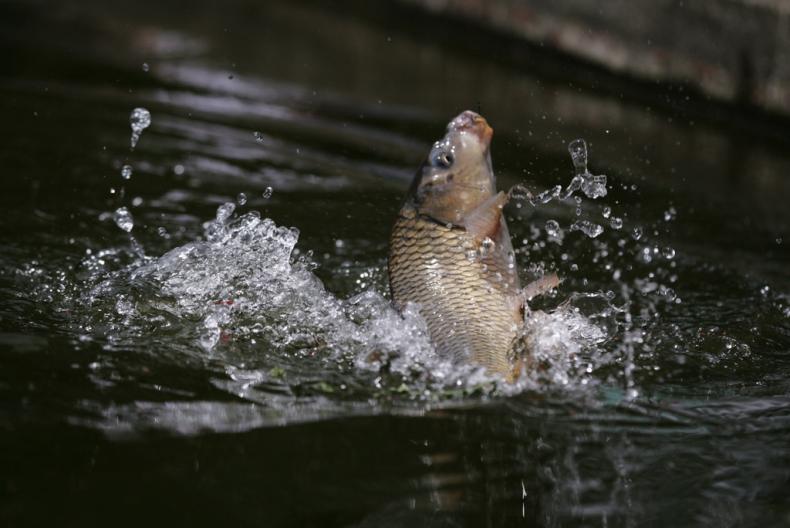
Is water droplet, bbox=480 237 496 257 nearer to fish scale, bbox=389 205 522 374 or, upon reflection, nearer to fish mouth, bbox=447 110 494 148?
fish scale, bbox=389 205 522 374

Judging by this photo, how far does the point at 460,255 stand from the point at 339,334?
650 millimetres

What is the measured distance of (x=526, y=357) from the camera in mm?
3170

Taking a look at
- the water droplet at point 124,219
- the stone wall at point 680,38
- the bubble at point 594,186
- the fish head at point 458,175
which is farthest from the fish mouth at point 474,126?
the stone wall at point 680,38

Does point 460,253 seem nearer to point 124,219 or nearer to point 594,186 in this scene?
point 594,186

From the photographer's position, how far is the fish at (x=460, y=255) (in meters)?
3.04

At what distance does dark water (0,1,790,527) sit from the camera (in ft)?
8.74

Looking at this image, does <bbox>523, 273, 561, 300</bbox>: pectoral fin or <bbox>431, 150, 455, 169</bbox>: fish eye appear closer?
<bbox>431, 150, 455, 169</bbox>: fish eye

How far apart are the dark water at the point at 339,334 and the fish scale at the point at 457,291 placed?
3.3 inches

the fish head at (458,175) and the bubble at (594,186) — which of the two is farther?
the bubble at (594,186)

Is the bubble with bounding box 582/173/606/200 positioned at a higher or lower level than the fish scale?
higher

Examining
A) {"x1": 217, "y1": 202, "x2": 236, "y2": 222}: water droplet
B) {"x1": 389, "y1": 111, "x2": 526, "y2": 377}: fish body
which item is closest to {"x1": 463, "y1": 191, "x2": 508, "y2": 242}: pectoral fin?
{"x1": 389, "y1": 111, "x2": 526, "y2": 377}: fish body

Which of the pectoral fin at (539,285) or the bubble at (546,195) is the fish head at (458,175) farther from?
the bubble at (546,195)

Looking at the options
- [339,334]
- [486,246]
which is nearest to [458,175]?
[486,246]

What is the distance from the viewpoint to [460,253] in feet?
10.0
